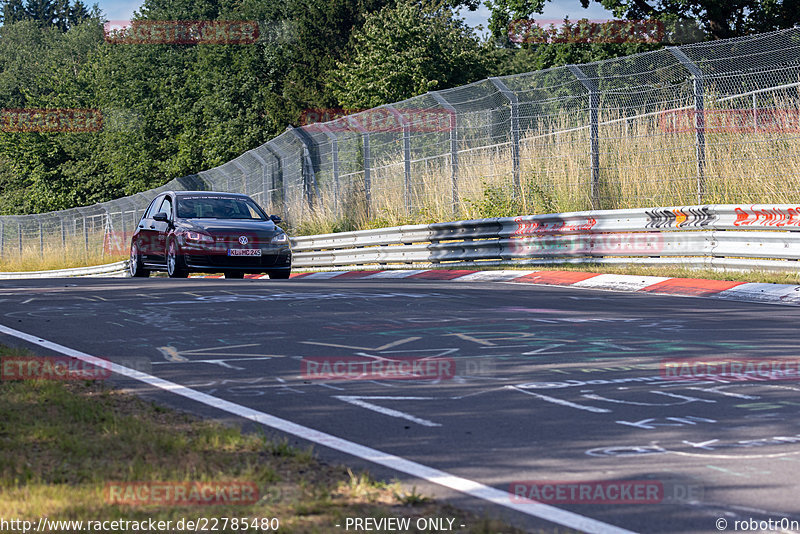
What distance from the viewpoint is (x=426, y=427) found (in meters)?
5.37

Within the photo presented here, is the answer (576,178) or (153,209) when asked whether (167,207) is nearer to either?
(153,209)

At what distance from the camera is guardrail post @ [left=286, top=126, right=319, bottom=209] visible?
25750 mm

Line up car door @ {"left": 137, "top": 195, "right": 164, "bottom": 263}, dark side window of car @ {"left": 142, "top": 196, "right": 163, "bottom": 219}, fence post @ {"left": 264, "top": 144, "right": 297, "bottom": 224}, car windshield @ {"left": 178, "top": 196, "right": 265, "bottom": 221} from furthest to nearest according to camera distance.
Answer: fence post @ {"left": 264, "top": 144, "right": 297, "bottom": 224}
dark side window of car @ {"left": 142, "top": 196, "right": 163, "bottom": 219}
car door @ {"left": 137, "top": 195, "right": 164, "bottom": 263}
car windshield @ {"left": 178, "top": 196, "right": 265, "bottom": 221}

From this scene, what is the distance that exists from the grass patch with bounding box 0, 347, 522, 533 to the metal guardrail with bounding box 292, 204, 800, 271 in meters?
9.88

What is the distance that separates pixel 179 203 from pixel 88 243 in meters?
26.5

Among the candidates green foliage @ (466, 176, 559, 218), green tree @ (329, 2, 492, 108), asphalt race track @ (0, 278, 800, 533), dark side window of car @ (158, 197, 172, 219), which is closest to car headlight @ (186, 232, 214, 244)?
dark side window of car @ (158, 197, 172, 219)

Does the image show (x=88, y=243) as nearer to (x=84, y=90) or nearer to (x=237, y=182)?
(x=237, y=182)

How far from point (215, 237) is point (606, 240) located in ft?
20.9

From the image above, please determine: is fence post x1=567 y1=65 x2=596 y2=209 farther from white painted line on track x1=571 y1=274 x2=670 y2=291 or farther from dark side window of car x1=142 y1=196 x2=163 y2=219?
dark side window of car x1=142 y1=196 x2=163 y2=219

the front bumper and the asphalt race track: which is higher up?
the front bumper

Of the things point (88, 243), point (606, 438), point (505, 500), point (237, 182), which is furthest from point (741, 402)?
point (88, 243)

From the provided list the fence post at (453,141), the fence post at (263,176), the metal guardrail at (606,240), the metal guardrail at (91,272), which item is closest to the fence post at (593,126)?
the metal guardrail at (606,240)

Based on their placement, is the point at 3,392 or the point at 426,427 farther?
the point at 3,392

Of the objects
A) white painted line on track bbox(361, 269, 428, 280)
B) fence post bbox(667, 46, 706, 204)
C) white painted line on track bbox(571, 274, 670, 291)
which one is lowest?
white painted line on track bbox(571, 274, 670, 291)
